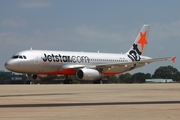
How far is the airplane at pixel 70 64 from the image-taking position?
158 ft

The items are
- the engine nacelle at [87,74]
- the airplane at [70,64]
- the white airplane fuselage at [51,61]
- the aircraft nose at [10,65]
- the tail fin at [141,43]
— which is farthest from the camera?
the tail fin at [141,43]

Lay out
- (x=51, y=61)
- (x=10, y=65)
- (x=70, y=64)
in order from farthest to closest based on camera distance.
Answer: (x=70, y=64)
(x=51, y=61)
(x=10, y=65)

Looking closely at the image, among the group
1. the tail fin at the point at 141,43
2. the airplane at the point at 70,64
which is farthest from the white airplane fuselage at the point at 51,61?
the tail fin at the point at 141,43

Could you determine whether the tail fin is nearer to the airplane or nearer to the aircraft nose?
the airplane

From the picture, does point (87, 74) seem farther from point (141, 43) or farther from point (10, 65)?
point (141, 43)

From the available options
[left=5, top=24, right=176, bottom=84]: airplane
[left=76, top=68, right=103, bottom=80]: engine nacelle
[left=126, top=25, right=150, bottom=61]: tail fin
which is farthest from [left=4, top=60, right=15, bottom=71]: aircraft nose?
[left=126, top=25, right=150, bottom=61]: tail fin

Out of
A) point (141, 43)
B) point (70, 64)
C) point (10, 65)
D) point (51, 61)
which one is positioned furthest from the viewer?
point (141, 43)

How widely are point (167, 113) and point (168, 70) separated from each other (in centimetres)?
10513

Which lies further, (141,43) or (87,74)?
(141,43)

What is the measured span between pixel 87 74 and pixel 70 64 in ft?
8.56

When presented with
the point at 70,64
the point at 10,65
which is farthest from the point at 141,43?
the point at 10,65

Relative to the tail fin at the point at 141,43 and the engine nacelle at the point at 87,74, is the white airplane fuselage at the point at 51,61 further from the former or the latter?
the tail fin at the point at 141,43

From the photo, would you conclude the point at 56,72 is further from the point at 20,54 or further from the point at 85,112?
the point at 85,112

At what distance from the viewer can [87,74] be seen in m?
50.1
